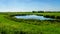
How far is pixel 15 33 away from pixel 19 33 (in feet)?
2.01

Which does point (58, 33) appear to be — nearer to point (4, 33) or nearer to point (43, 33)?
point (43, 33)

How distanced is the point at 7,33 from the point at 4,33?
457 millimetres

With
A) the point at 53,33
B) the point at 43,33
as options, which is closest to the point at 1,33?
the point at 43,33

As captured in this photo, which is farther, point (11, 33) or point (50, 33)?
point (50, 33)

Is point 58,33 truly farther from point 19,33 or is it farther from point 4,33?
point 4,33

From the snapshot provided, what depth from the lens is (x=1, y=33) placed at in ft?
68.6

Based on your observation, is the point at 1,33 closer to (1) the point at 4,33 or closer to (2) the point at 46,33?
(1) the point at 4,33

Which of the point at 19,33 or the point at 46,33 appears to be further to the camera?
the point at 46,33

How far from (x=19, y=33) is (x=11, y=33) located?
50.3 inches

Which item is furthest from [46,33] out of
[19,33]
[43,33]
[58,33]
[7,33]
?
[7,33]

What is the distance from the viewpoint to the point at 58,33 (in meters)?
21.8

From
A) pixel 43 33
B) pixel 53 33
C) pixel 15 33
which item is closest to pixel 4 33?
pixel 15 33

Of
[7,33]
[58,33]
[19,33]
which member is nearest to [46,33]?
[58,33]

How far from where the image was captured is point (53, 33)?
21.7 meters
